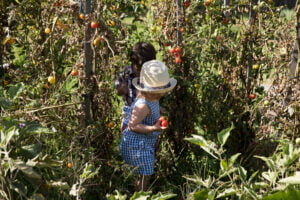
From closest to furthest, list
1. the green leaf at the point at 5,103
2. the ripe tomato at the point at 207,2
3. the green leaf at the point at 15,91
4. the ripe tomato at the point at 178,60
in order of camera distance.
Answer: the green leaf at the point at 5,103 < the green leaf at the point at 15,91 < the ripe tomato at the point at 178,60 < the ripe tomato at the point at 207,2

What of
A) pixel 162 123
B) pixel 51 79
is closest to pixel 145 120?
pixel 162 123

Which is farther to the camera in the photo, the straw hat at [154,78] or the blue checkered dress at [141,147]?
the blue checkered dress at [141,147]

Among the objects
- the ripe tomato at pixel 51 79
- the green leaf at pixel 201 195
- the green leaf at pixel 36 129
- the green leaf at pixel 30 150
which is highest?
the ripe tomato at pixel 51 79

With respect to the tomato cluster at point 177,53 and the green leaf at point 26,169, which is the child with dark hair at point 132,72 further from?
the green leaf at point 26,169

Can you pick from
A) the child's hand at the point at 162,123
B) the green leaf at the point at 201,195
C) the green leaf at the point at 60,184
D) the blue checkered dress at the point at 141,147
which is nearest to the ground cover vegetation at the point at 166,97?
the blue checkered dress at the point at 141,147

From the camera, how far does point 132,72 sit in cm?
310

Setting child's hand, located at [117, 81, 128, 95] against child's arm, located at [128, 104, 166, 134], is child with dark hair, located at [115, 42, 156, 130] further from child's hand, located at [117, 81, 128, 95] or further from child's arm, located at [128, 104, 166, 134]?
child's arm, located at [128, 104, 166, 134]

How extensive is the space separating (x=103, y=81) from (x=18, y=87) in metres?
0.55

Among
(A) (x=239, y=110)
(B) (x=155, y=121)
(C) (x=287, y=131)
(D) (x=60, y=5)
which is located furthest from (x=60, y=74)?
(C) (x=287, y=131)

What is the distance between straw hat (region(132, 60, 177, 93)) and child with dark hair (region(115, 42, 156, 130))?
0.64 ft

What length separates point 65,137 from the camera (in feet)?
9.18

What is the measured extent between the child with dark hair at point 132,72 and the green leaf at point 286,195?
1206 mm

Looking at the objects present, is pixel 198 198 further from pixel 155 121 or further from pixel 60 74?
pixel 60 74

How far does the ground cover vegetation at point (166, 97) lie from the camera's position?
8.97 ft
